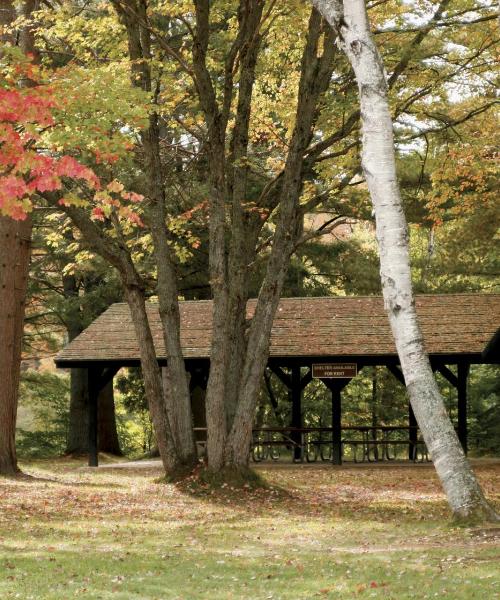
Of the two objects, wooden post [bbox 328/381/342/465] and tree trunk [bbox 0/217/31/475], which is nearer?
tree trunk [bbox 0/217/31/475]

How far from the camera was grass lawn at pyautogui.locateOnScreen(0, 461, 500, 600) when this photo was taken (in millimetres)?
7973

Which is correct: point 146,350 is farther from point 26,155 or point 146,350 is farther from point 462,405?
point 462,405

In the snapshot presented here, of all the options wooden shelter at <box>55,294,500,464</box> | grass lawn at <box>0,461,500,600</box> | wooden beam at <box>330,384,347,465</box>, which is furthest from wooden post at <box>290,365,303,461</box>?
grass lawn at <box>0,461,500,600</box>

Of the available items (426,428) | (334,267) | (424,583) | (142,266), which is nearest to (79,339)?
(142,266)

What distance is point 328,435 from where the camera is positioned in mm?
33375

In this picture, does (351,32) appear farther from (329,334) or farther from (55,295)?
(55,295)

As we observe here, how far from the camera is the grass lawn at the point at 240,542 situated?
7.97m

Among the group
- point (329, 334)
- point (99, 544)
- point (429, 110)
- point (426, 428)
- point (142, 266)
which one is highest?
point (429, 110)

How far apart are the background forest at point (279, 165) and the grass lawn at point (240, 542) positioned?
3983 millimetres

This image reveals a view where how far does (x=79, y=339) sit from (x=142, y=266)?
7.85 feet

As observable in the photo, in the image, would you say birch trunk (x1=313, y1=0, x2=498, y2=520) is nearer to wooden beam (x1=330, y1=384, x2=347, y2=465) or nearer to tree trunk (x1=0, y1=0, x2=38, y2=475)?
tree trunk (x1=0, y1=0, x2=38, y2=475)

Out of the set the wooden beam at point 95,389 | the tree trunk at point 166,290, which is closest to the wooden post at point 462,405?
the wooden beam at point 95,389

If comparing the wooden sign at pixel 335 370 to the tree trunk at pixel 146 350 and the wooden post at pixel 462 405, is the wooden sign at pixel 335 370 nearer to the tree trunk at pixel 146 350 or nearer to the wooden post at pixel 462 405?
the wooden post at pixel 462 405

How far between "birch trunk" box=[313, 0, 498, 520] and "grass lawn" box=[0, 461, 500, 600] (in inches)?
20.1
